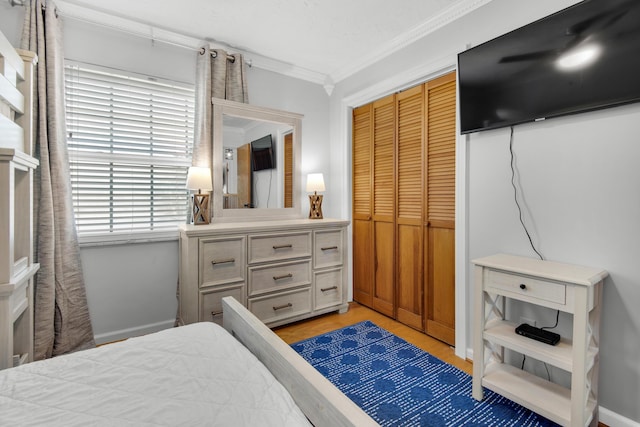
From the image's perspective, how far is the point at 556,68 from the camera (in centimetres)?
169

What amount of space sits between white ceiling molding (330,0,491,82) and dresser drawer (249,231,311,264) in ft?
5.68

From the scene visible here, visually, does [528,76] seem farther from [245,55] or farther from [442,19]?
[245,55]

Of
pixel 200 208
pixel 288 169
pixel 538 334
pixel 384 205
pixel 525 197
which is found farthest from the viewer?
pixel 288 169

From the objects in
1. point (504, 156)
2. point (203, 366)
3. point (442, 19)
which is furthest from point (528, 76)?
point (203, 366)

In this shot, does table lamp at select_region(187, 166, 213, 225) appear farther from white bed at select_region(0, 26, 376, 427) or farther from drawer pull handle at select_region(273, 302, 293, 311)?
white bed at select_region(0, 26, 376, 427)

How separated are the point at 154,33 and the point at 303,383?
2.76 m

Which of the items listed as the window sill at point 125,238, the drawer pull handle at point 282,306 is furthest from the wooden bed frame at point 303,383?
the window sill at point 125,238

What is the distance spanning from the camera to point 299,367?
37.4 inches

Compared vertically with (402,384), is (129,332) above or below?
above

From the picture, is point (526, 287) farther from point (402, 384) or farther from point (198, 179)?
point (198, 179)

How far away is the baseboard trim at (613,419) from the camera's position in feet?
5.03

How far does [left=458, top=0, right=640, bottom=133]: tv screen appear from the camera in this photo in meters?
1.46

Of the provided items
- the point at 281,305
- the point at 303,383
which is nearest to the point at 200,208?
the point at 281,305

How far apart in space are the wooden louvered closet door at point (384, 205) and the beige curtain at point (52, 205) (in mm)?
2464
